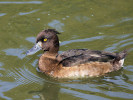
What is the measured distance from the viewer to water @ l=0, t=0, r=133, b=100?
6.82 meters

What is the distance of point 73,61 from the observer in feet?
24.5

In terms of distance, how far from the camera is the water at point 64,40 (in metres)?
6.82

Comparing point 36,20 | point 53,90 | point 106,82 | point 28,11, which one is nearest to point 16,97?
point 53,90

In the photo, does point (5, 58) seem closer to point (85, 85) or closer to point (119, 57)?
point (85, 85)

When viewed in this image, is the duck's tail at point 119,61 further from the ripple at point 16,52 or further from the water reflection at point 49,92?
the ripple at point 16,52

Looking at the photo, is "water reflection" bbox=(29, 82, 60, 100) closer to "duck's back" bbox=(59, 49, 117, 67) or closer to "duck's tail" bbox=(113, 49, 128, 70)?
"duck's back" bbox=(59, 49, 117, 67)

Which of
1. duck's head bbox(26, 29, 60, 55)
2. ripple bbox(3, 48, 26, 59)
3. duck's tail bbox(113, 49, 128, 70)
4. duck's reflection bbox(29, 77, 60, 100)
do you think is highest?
duck's head bbox(26, 29, 60, 55)

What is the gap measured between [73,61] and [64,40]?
6.27ft

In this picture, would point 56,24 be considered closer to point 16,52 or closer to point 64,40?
point 64,40

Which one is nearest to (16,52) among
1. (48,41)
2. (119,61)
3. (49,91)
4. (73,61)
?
(48,41)

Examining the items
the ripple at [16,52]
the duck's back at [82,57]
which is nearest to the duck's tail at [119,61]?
the duck's back at [82,57]

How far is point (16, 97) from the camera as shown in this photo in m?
6.65

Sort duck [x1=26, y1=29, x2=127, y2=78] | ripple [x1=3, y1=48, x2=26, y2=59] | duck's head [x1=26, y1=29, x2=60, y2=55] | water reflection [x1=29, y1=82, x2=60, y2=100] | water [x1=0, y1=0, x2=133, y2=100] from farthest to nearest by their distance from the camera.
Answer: ripple [x1=3, y1=48, x2=26, y2=59] < duck's head [x1=26, y1=29, x2=60, y2=55] < duck [x1=26, y1=29, x2=127, y2=78] < water [x1=0, y1=0, x2=133, y2=100] < water reflection [x1=29, y1=82, x2=60, y2=100]

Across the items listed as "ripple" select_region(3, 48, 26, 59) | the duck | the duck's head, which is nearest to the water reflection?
the duck
